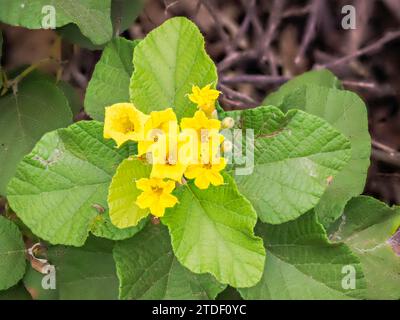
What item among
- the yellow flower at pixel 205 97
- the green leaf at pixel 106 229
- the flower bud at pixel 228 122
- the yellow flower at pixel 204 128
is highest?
the yellow flower at pixel 205 97

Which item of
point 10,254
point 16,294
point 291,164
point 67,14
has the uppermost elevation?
point 67,14

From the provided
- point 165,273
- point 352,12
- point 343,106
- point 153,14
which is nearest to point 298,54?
point 352,12

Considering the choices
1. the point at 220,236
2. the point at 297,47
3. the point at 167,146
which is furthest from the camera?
the point at 297,47

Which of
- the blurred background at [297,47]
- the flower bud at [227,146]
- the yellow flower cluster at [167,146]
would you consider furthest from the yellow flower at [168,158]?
the blurred background at [297,47]

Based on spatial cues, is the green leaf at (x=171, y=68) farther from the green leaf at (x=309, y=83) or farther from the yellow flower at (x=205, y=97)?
the green leaf at (x=309, y=83)

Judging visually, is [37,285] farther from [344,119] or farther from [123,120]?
[344,119]

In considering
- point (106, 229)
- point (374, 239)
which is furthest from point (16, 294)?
point (374, 239)
